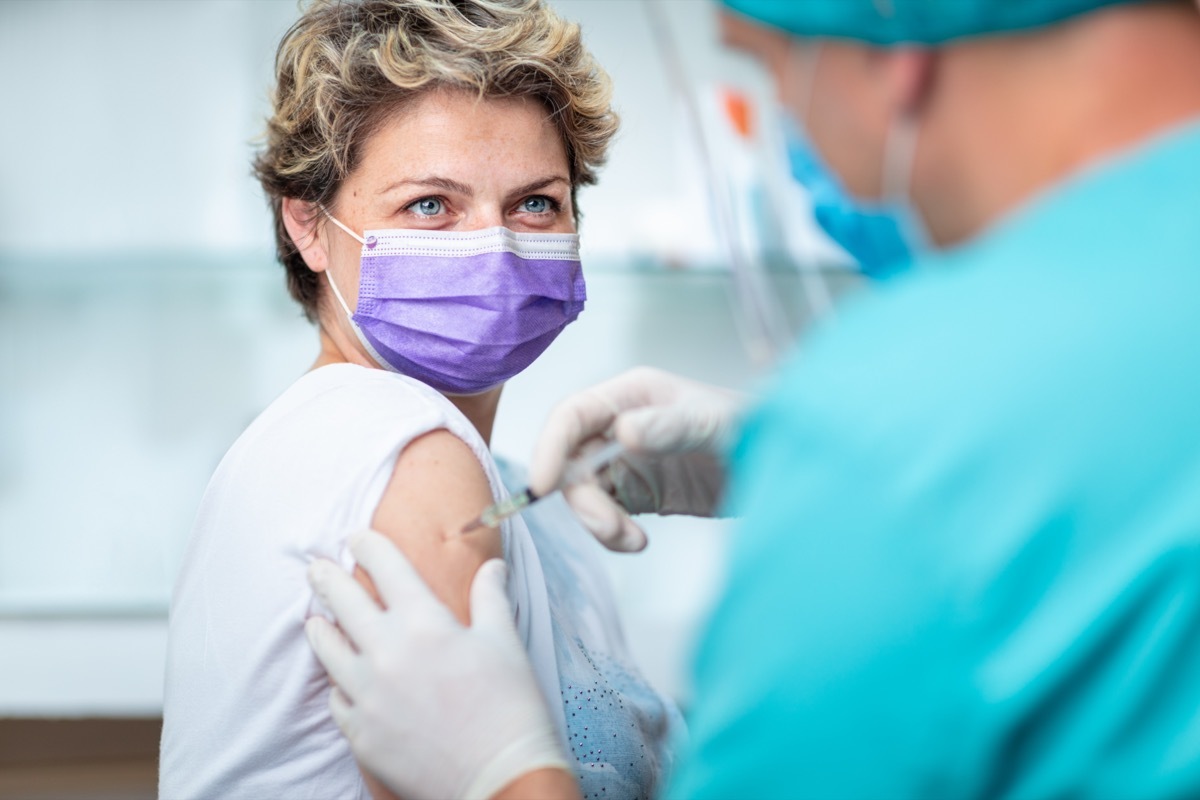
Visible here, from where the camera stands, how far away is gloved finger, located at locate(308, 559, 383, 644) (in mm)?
903

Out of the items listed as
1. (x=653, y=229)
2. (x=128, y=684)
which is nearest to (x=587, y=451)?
(x=653, y=229)

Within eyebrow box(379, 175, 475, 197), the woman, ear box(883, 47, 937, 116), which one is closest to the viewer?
ear box(883, 47, 937, 116)

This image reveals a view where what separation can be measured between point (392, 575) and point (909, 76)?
0.54 metres

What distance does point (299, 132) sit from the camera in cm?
133

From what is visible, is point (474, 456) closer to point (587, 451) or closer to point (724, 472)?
point (587, 451)

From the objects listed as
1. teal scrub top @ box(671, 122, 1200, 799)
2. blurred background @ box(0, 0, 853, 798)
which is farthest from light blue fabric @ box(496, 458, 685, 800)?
blurred background @ box(0, 0, 853, 798)

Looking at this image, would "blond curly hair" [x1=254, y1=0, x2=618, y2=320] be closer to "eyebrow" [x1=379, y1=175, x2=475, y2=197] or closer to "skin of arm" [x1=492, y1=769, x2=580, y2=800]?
"eyebrow" [x1=379, y1=175, x2=475, y2=197]

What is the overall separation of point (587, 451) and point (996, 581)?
22.3 inches

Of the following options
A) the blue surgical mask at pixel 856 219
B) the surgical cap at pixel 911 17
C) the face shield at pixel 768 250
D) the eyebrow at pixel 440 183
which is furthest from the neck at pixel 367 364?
the surgical cap at pixel 911 17

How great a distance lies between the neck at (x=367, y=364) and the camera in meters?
1.33

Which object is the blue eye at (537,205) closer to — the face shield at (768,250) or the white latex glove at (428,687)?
the face shield at (768,250)

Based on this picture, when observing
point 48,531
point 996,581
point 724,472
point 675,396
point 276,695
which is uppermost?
point 996,581

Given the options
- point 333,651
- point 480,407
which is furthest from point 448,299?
point 333,651

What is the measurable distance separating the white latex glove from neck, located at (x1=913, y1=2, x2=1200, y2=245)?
0.49m
